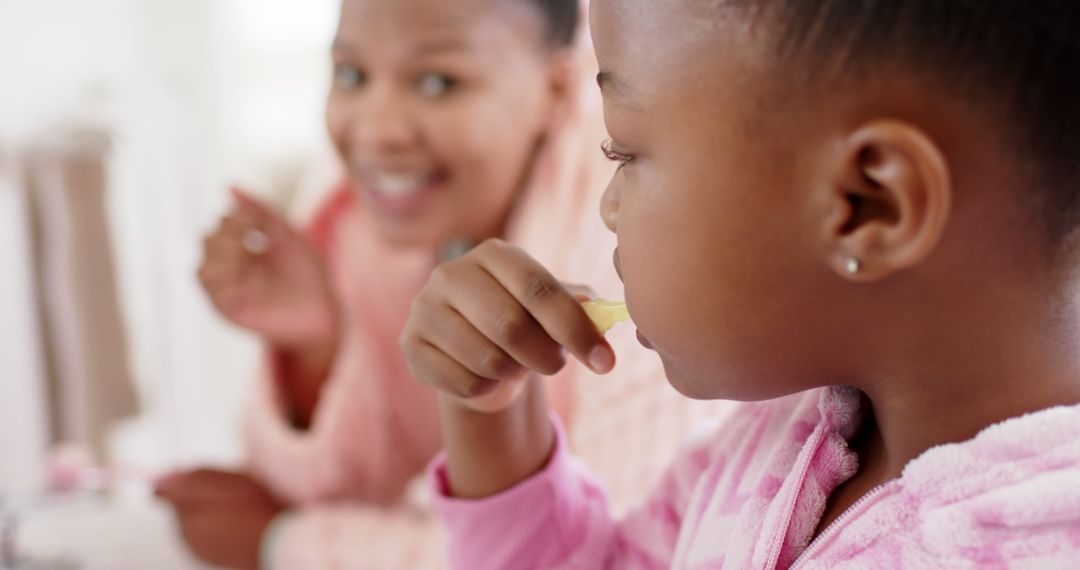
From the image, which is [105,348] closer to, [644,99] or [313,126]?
[313,126]

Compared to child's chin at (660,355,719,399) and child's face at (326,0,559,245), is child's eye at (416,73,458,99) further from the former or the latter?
child's chin at (660,355,719,399)

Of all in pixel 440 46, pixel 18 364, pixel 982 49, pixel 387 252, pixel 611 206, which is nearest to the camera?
pixel 982 49

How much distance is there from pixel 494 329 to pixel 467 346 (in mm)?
20

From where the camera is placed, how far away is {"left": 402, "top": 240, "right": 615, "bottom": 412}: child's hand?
1.58ft

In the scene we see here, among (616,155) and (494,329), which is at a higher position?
(616,155)

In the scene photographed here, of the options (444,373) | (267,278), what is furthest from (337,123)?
(444,373)

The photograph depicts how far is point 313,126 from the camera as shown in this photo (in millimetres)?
1586

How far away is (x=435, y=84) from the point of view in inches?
32.5

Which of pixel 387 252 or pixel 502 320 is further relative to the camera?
pixel 387 252

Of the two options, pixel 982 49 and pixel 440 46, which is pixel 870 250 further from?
pixel 440 46

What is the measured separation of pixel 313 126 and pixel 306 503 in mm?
745

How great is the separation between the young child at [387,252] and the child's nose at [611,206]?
28cm

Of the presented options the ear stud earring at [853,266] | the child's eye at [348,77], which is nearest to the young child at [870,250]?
the ear stud earring at [853,266]

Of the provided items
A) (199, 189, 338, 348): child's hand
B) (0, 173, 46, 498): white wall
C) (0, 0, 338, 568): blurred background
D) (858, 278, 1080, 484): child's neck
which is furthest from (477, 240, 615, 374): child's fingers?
(0, 173, 46, 498): white wall
